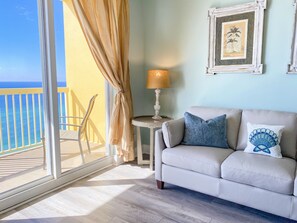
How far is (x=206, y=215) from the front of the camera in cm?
192

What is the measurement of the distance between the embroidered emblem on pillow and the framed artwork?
72 centimetres

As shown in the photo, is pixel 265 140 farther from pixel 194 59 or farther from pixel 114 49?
pixel 114 49

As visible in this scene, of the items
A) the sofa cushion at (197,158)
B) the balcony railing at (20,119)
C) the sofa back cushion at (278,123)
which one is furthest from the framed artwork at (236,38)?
the balcony railing at (20,119)

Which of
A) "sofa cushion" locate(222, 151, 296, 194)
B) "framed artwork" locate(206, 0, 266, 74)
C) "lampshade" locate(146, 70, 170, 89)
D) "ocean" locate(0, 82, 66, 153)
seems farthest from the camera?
"ocean" locate(0, 82, 66, 153)

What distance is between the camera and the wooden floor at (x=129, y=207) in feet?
6.14

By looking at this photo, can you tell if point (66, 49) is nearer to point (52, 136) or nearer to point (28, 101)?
point (28, 101)

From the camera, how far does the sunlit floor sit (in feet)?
8.27

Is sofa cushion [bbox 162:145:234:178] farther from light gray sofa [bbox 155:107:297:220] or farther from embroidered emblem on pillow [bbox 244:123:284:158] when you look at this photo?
embroidered emblem on pillow [bbox 244:123:284:158]

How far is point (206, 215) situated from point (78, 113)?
274 centimetres

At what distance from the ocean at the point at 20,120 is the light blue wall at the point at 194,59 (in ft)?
4.90

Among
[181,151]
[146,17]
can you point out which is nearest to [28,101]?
[146,17]

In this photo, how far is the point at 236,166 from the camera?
6.22ft

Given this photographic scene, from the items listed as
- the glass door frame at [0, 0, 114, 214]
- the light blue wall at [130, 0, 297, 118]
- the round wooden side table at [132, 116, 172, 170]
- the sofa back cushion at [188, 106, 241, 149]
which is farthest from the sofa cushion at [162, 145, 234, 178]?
the glass door frame at [0, 0, 114, 214]

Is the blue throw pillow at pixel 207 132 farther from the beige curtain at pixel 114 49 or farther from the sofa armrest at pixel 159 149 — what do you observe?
the beige curtain at pixel 114 49
